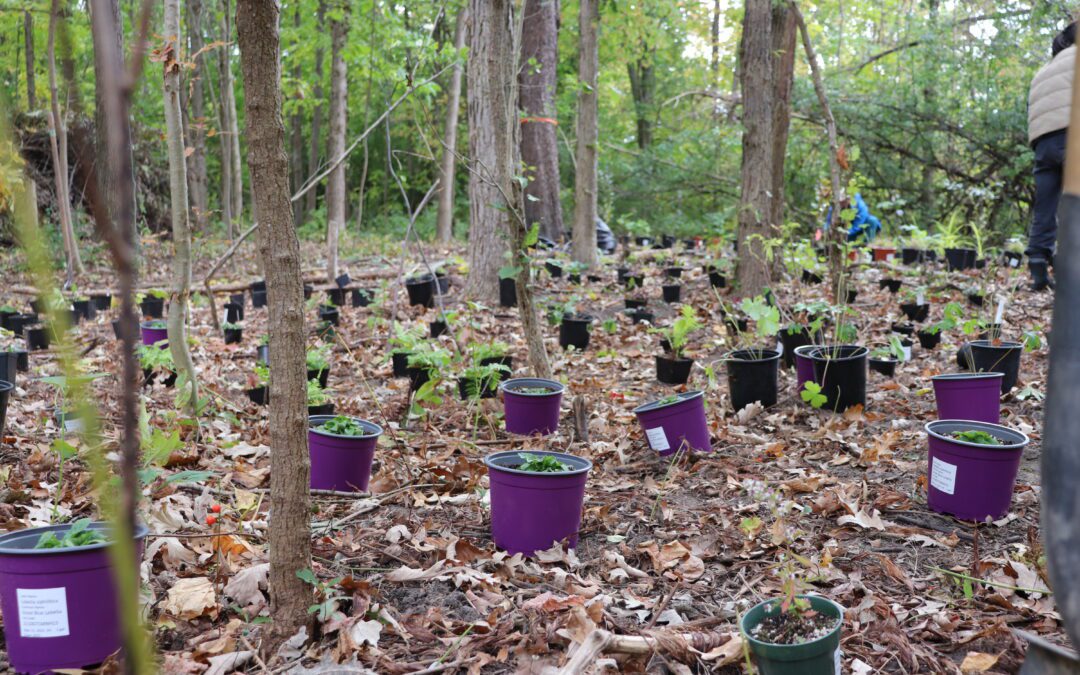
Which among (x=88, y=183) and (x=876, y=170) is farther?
(x=876, y=170)

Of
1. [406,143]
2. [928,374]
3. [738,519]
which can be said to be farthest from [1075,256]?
[406,143]

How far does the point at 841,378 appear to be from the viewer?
460cm

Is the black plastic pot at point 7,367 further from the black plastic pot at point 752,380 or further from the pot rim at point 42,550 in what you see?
the black plastic pot at point 752,380

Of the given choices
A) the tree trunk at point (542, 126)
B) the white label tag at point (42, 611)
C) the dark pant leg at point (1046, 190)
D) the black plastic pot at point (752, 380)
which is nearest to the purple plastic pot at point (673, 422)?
the black plastic pot at point (752, 380)

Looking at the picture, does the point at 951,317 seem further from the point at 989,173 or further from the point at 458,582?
the point at 989,173

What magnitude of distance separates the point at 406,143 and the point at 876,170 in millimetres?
13833

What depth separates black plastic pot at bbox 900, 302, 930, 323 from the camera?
703 centimetres

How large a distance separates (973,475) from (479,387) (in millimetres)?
2426

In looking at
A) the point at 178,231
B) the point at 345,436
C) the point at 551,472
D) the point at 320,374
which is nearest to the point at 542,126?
the point at 320,374

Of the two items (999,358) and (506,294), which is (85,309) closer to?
(506,294)

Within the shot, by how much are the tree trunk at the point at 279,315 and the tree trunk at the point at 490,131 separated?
2290mm

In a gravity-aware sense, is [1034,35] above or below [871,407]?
above

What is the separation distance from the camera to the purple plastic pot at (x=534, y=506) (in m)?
2.82

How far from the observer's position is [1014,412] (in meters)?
4.54
